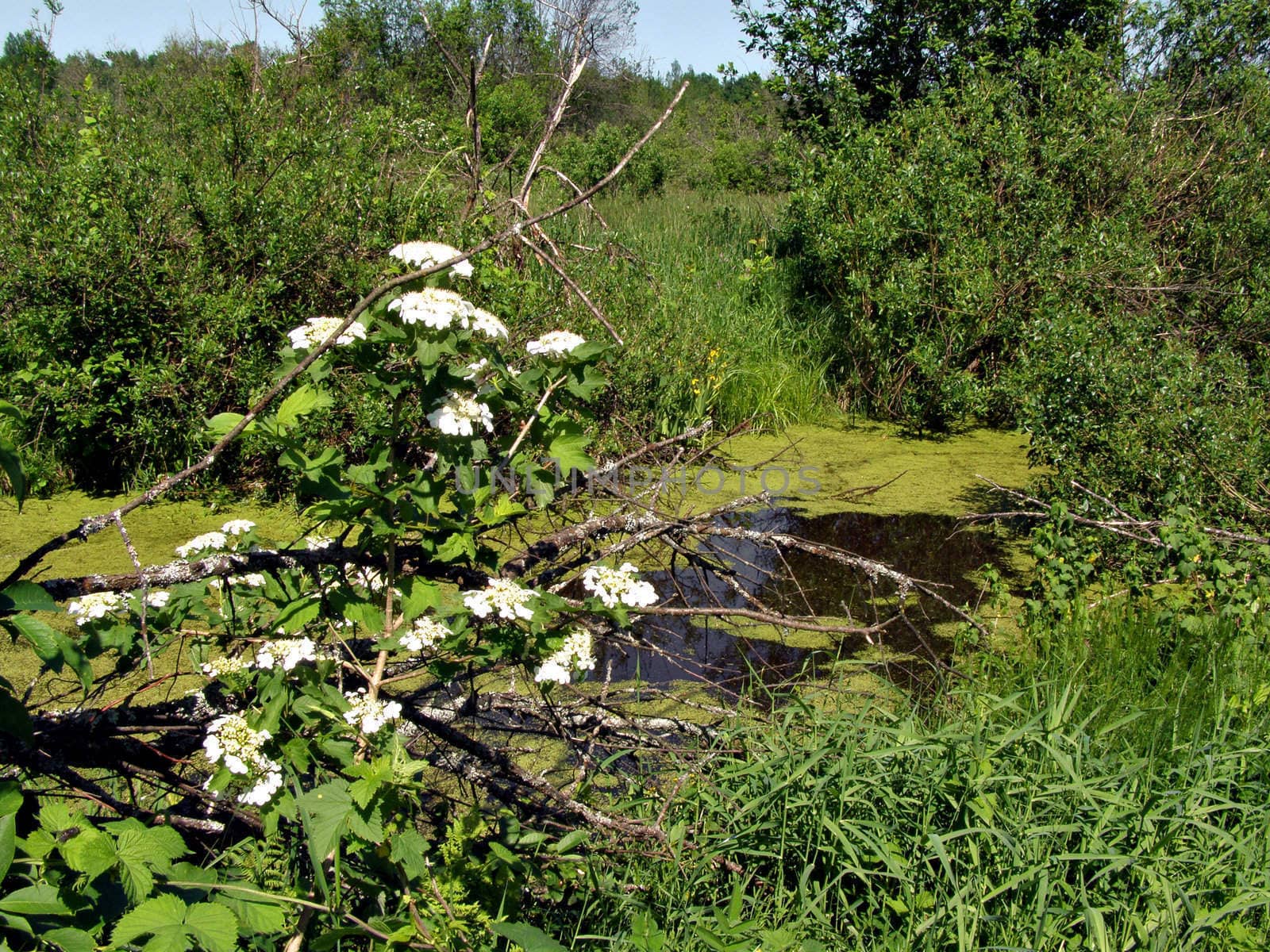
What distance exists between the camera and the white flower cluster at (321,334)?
1.50m

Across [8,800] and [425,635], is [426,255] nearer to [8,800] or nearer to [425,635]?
[425,635]

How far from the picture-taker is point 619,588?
5.36 ft

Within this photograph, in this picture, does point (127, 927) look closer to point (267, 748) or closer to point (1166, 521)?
point (267, 748)

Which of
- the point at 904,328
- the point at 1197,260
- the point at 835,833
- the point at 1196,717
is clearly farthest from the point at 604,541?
the point at 1197,260

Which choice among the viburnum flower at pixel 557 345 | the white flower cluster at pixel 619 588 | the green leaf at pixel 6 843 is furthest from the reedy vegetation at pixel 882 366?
the viburnum flower at pixel 557 345

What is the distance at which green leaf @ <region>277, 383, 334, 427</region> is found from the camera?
4.86 feet

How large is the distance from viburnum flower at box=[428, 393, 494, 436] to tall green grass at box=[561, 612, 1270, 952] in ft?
2.80

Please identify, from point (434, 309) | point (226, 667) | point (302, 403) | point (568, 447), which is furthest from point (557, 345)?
point (226, 667)

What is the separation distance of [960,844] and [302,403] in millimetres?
1505

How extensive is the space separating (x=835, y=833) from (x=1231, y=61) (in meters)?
7.83

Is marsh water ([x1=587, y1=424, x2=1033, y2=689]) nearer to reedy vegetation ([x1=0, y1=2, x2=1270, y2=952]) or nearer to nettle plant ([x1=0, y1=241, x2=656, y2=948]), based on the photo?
reedy vegetation ([x1=0, y1=2, x2=1270, y2=952])

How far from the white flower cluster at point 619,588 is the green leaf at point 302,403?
0.52m

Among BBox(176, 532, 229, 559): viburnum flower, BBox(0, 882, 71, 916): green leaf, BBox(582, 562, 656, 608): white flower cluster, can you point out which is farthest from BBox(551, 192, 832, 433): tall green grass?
BBox(0, 882, 71, 916): green leaf

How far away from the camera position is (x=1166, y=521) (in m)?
3.32
